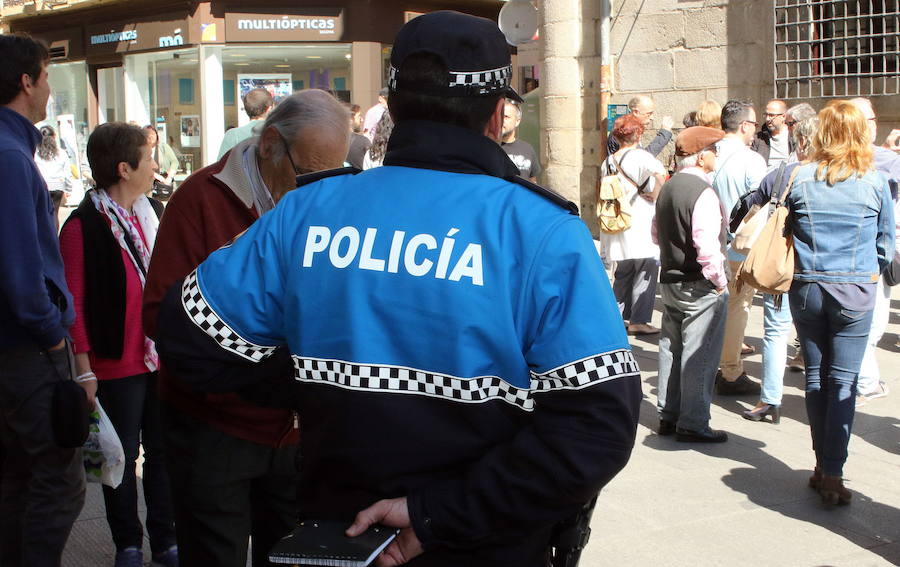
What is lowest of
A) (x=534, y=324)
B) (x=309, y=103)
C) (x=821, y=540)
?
(x=821, y=540)

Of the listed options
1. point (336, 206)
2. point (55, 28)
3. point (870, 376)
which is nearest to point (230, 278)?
point (336, 206)

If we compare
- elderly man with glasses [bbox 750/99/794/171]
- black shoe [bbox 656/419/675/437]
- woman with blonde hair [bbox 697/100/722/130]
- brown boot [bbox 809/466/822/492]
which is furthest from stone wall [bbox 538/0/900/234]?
brown boot [bbox 809/466/822/492]

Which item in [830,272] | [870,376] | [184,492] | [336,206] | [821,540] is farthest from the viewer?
[870,376]

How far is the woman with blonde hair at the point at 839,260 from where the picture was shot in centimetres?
484

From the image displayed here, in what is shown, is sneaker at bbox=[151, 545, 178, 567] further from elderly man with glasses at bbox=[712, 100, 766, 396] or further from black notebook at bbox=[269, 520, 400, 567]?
elderly man with glasses at bbox=[712, 100, 766, 396]

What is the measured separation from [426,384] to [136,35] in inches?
819

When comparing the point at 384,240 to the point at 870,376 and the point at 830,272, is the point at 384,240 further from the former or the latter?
the point at 870,376

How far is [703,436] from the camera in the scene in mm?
5945

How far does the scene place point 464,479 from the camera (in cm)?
173

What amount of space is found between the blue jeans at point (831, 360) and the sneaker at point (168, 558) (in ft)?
9.96

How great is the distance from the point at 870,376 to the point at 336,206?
5740mm

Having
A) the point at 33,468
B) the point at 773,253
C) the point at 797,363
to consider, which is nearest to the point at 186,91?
the point at 797,363

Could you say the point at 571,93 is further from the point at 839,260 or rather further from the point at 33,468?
the point at 33,468

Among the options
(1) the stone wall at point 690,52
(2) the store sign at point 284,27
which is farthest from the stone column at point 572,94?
(2) the store sign at point 284,27
